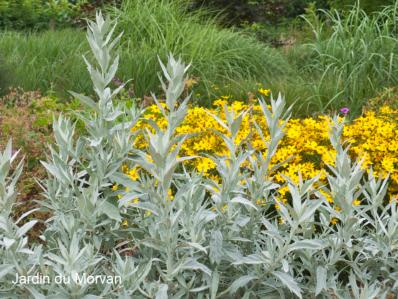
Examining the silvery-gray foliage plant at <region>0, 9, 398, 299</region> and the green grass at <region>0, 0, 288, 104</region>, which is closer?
the silvery-gray foliage plant at <region>0, 9, 398, 299</region>

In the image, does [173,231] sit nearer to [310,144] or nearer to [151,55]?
[310,144]

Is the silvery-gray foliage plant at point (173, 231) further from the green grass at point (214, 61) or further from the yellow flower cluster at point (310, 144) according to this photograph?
the green grass at point (214, 61)

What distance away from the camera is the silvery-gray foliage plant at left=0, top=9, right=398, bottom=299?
6.75ft

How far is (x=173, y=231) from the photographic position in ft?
6.83

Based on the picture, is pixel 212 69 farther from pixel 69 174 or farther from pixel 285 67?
pixel 69 174

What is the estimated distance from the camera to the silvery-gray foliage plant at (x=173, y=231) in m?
2.06

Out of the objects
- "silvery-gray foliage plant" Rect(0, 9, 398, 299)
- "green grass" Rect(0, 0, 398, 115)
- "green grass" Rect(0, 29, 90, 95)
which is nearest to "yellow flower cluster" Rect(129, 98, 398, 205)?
"silvery-gray foliage plant" Rect(0, 9, 398, 299)

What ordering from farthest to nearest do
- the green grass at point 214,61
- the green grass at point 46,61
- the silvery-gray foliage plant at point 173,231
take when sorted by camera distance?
the green grass at point 46,61, the green grass at point 214,61, the silvery-gray foliage plant at point 173,231

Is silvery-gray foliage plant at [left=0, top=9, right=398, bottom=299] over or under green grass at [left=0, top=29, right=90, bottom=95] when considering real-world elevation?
over

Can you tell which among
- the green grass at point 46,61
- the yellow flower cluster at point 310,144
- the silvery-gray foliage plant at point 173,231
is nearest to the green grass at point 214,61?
the green grass at point 46,61

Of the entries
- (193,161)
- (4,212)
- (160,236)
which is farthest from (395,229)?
(193,161)

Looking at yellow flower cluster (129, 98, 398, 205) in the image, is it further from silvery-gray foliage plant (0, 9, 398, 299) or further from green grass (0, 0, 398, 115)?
green grass (0, 0, 398, 115)

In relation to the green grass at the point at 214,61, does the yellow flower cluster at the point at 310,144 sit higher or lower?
higher

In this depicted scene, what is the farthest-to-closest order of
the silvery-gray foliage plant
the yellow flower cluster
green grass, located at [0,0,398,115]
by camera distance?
green grass, located at [0,0,398,115] < the yellow flower cluster < the silvery-gray foliage plant
